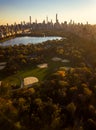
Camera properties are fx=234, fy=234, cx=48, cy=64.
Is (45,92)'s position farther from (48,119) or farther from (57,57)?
(57,57)

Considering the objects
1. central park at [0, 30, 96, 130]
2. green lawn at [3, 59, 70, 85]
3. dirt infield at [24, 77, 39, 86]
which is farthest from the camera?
green lawn at [3, 59, 70, 85]

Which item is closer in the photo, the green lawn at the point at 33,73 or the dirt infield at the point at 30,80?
the dirt infield at the point at 30,80

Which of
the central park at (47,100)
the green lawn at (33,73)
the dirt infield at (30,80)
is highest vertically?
the central park at (47,100)

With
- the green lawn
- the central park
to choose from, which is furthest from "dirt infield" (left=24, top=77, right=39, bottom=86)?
the green lawn

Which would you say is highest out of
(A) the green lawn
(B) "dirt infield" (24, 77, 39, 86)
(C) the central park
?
(C) the central park

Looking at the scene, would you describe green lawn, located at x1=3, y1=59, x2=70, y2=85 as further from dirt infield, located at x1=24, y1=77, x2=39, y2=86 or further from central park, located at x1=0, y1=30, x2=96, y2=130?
dirt infield, located at x1=24, y1=77, x2=39, y2=86

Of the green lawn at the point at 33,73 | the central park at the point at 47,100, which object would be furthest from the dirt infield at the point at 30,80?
the green lawn at the point at 33,73

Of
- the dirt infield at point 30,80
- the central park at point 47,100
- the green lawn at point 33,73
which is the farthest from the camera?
the green lawn at point 33,73

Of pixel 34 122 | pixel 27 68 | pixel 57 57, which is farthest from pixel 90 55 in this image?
pixel 34 122

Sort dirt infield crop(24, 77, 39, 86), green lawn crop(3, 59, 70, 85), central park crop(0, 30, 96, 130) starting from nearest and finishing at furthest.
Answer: central park crop(0, 30, 96, 130) < dirt infield crop(24, 77, 39, 86) < green lawn crop(3, 59, 70, 85)

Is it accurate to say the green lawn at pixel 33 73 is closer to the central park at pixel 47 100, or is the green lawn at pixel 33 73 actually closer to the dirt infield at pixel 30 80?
the central park at pixel 47 100

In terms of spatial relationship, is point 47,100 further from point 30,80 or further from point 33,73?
point 33,73

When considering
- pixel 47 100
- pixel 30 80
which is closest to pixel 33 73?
pixel 30 80

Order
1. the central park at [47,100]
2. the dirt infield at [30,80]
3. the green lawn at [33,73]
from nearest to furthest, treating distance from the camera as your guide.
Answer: the central park at [47,100]
the dirt infield at [30,80]
the green lawn at [33,73]
